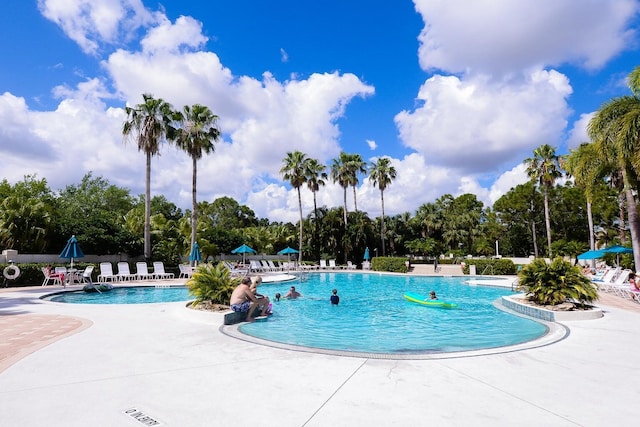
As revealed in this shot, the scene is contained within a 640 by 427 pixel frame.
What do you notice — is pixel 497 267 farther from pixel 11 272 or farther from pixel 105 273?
pixel 11 272

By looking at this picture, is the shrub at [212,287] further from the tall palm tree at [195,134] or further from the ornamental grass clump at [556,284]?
the tall palm tree at [195,134]

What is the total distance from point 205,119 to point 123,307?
19.4 meters

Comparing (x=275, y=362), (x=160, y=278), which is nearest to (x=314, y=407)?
(x=275, y=362)

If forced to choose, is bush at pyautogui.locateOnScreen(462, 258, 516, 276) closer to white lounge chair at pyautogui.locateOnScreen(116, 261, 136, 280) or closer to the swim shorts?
the swim shorts

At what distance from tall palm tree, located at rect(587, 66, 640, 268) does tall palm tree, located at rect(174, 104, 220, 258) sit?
75.1 feet

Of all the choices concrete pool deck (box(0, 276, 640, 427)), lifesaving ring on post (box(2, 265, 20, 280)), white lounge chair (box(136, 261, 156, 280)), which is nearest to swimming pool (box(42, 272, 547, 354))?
concrete pool deck (box(0, 276, 640, 427))

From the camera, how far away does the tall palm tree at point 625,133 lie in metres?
14.1

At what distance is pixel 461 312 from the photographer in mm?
13289

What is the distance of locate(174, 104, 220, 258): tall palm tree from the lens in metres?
28.0

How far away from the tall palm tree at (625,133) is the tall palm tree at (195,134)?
22.9m

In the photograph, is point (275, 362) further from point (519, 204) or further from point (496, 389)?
point (519, 204)

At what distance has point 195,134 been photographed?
28.0 meters

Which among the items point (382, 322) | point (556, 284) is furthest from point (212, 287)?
point (556, 284)

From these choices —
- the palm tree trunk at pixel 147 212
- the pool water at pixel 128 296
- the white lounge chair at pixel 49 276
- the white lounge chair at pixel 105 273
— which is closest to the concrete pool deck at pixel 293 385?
the pool water at pixel 128 296
